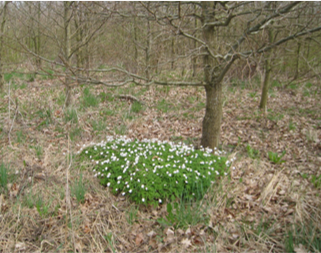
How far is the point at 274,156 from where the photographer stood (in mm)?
4352

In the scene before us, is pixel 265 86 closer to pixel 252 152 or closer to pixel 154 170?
pixel 252 152

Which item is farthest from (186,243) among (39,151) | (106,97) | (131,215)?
(106,97)

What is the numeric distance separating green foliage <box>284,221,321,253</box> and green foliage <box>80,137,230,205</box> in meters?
1.10

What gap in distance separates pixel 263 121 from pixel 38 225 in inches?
213

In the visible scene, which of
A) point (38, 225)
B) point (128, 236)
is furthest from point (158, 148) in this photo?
point (38, 225)

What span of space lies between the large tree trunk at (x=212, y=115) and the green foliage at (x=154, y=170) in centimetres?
69

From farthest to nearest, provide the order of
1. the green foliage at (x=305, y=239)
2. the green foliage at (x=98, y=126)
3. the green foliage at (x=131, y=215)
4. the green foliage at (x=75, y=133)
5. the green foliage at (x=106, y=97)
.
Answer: the green foliage at (x=106, y=97)
the green foliage at (x=98, y=126)
the green foliage at (x=75, y=133)
the green foliage at (x=131, y=215)
the green foliage at (x=305, y=239)

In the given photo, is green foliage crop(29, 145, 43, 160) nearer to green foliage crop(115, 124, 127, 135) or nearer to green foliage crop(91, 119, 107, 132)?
green foliage crop(91, 119, 107, 132)

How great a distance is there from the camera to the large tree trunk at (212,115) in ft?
13.9

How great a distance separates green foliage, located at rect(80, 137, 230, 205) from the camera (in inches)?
125

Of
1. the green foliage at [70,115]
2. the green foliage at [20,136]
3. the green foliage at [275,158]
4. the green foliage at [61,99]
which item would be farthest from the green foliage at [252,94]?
the green foliage at [20,136]

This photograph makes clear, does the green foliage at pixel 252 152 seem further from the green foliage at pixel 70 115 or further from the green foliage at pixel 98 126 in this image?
the green foliage at pixel 70 115

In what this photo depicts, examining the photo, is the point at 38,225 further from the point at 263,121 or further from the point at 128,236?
the point at 263,121

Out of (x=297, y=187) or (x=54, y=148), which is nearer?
(x=297, y=187)
